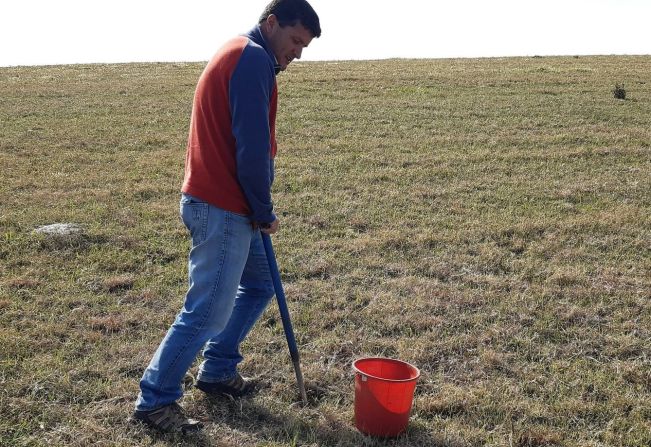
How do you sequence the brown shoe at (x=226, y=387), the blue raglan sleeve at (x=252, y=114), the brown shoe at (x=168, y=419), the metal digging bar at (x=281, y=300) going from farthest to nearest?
1. the brown shoe at (x=226, y=387)
2. the metal digging bar at (x=281, y=300)
3. the brown shoe at (x=168, y=419)
4. the blue raglan sleeve at (x=252, y=114)

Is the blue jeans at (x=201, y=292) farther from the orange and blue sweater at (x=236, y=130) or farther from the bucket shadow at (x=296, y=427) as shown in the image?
the bucket shadow at (x=296, y=427)

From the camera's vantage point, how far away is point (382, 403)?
3.70 meters

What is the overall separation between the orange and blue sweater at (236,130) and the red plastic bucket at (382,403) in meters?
1.00

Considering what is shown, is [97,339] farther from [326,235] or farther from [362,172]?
[362,172]

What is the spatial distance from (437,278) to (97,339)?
287 cm

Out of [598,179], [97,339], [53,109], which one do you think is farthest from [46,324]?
[53,109]

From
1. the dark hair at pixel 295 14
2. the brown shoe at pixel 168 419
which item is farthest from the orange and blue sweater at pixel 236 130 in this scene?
the brown shoe at pixel 168 419

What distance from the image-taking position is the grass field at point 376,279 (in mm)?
4051

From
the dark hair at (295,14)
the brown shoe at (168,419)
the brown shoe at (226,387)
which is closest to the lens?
the dark hair at (295,14)

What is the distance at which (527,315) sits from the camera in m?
5.39

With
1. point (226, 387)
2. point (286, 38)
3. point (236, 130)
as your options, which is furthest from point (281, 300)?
point (286, 38)

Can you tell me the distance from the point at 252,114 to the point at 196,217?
0.63 metres

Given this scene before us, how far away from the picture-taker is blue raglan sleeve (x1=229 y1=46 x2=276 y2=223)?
11.1 ft

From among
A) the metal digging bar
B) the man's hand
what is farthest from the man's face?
the metal digging bar
